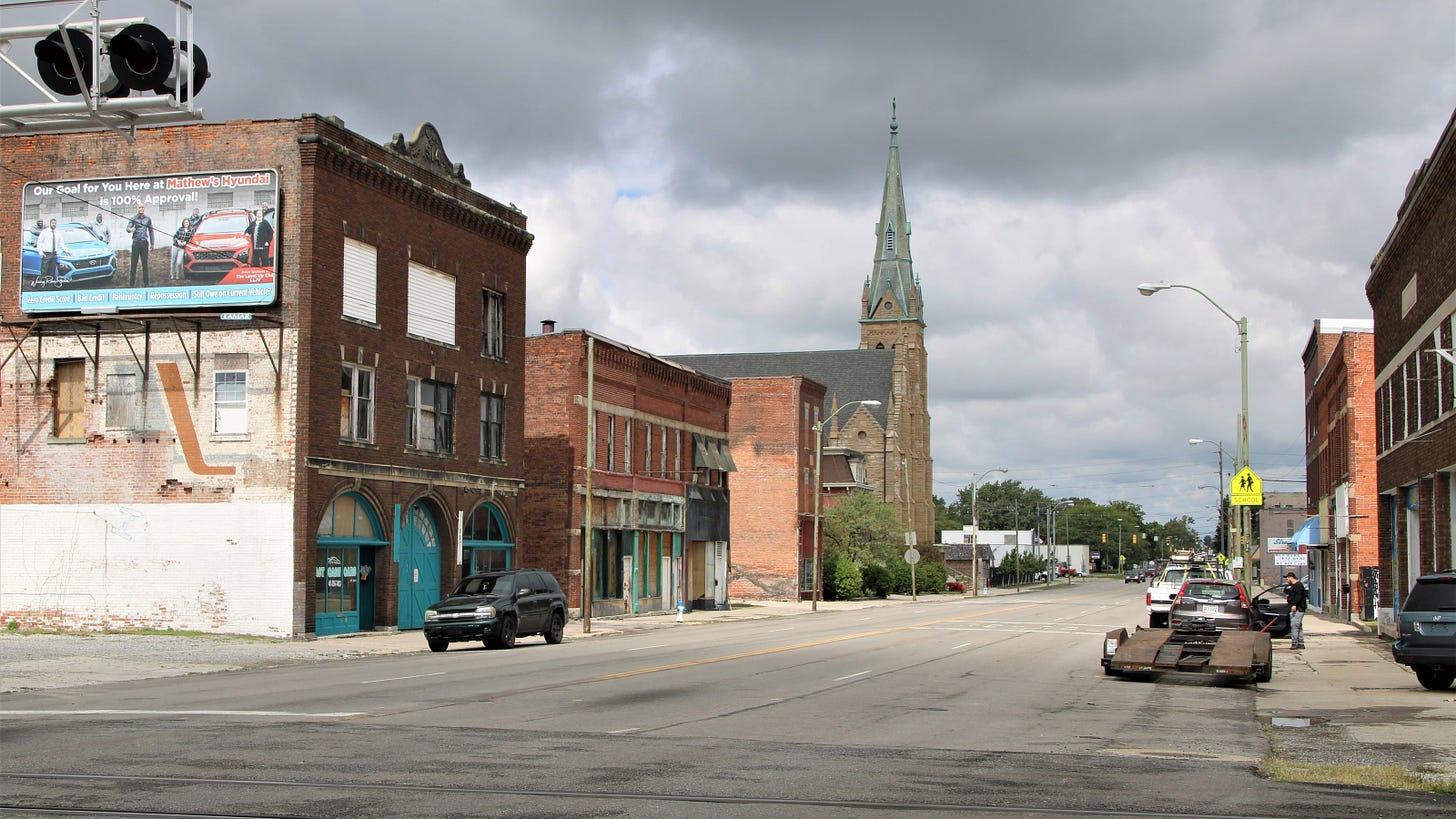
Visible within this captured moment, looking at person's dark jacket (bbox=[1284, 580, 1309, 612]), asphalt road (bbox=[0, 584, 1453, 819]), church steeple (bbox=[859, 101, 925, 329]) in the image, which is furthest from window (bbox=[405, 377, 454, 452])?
church steeple (bbox=[859, 101, 925, 329])

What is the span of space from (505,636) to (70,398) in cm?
1285

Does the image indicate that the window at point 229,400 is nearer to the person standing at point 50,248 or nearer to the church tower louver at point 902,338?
the person standing at point 50,248

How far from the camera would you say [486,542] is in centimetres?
4134

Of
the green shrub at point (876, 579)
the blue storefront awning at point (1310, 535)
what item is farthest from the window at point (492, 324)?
the green shrub at point (876, 579)

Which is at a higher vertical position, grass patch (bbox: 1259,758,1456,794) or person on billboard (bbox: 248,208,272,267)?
person on billboard (bbox: 248,208,272,267)

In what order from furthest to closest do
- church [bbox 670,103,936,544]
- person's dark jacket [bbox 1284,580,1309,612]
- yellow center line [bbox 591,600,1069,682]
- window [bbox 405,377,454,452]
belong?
church [bbox 670,103,936,544], window [bbox 405,377,454,452], person's dark jacket [bbox 1284,580,1309,612], yellow center line [bbox 591,600,1069,682]

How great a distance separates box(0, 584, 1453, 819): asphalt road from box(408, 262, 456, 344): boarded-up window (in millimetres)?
15115

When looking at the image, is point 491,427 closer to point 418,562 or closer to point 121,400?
point 418,562

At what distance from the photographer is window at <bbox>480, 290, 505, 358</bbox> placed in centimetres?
4166

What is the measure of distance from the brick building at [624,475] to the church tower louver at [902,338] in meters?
55.4

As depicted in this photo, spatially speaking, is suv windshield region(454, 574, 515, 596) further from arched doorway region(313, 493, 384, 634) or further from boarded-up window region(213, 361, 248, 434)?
boarded-up window region(213, 361, 248, 434)

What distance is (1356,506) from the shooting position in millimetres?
47938

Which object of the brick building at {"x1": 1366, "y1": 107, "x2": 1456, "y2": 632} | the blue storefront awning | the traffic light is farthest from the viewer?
the blue storefront awning

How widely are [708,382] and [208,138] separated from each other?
2851 cm
